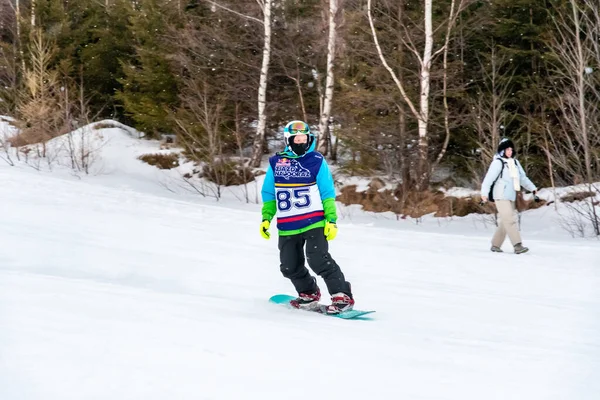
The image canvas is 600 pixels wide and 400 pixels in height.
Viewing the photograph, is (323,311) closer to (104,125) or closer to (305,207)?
(305,207)

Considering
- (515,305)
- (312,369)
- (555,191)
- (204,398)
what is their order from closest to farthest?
(204,398), (312,369), (515,305), (555,191)

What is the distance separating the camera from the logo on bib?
17.3ft

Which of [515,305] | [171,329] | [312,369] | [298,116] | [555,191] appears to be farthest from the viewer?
[298,116]

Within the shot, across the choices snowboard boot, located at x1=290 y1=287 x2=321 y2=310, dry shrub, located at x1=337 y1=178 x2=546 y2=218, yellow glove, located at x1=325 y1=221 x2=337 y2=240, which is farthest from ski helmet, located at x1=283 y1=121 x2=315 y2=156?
dry shrub, located at x1=337 y1=178 x2=546 y2=218

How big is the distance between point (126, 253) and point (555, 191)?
11922 millimetres

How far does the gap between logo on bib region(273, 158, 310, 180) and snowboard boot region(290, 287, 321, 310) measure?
3.37 ft

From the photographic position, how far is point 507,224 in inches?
376

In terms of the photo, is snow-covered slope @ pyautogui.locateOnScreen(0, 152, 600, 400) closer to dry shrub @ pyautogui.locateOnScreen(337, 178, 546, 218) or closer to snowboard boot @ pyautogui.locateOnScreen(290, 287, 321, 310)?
snowboard boot @ pyautogui.locateOnScreen(290, 287, 321, 310)

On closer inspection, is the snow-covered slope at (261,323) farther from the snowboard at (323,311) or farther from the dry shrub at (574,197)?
the dry shrub at (574,197)

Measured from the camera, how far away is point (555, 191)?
625 inches

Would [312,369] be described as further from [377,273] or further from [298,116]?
[298,116]

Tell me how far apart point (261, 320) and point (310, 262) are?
3.52 ft

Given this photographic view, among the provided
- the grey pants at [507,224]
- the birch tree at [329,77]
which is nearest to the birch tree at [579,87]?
the grey pants at [507,224]

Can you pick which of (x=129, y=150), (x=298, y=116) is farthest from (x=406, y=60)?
(x=129, y=150)
